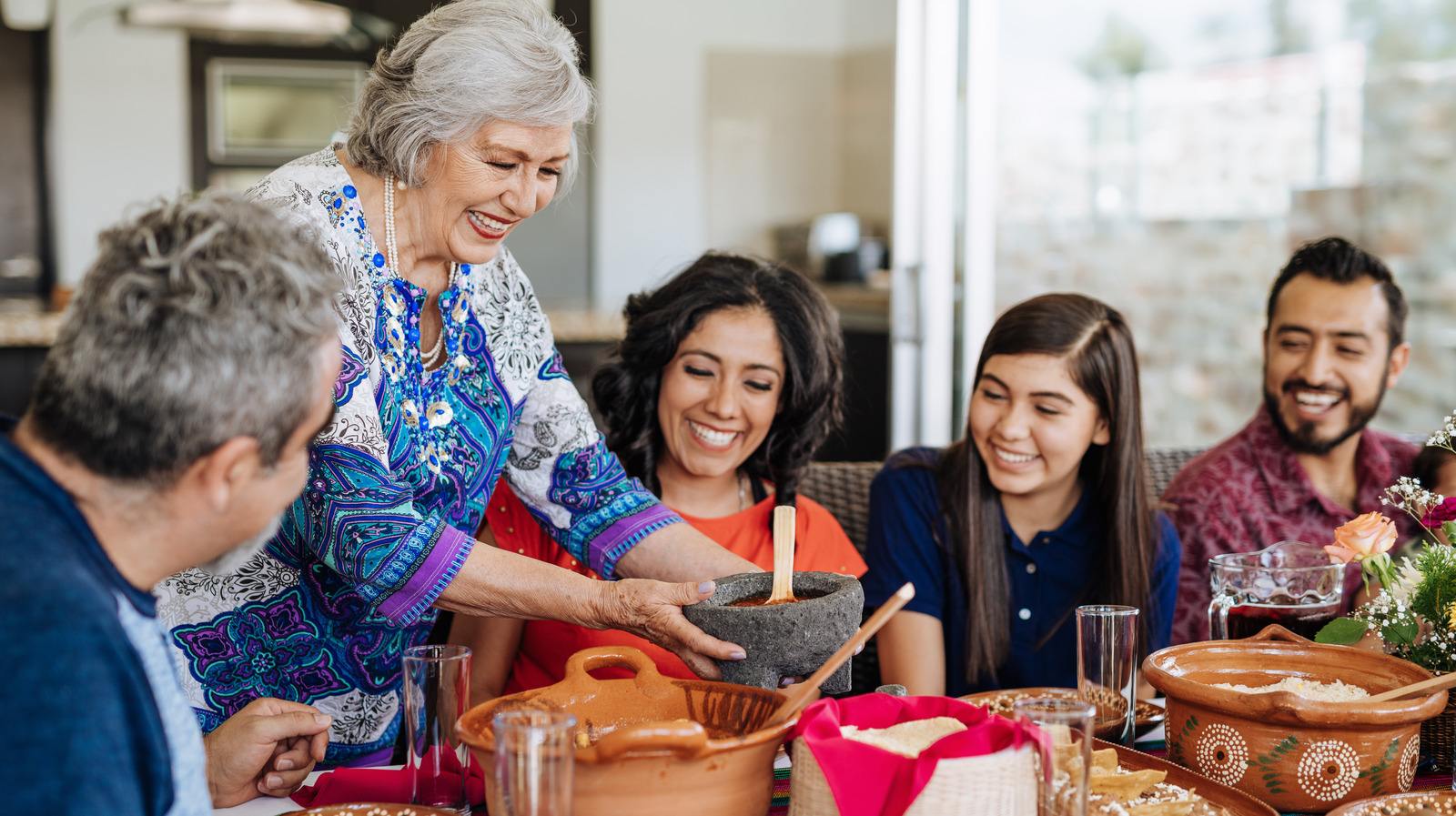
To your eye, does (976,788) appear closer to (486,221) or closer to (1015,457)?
(486,221)

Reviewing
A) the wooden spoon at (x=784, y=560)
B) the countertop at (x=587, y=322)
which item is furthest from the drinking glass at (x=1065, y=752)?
the countertop at (x=587, y=322)

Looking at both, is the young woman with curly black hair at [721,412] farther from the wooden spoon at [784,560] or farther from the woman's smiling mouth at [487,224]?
the wooden spoon at [784,560]

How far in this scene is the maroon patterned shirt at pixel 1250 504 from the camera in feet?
7.56

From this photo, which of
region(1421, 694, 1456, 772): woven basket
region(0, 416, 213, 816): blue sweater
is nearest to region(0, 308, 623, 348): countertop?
region(1421, 694, 1456, 772): woven basket

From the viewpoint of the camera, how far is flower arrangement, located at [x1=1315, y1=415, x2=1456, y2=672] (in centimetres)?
139

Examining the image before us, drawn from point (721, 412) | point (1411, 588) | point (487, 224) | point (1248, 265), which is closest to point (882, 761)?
point (1411, 588)

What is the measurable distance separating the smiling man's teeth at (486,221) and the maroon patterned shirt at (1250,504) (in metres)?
1.44

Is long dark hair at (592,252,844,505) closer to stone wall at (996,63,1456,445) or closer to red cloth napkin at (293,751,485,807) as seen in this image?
red cloth napkin at (293,751,485,807)

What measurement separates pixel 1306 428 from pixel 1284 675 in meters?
1.15

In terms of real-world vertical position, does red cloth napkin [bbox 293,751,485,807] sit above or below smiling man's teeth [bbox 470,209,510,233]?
below

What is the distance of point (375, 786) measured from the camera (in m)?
1.25

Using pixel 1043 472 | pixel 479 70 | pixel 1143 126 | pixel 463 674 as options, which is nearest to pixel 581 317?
pixel 1143 126

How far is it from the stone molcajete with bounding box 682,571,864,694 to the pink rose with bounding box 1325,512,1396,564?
61 cm

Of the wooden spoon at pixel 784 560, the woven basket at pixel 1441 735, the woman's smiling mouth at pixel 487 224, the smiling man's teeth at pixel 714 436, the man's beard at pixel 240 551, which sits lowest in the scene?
the woven basket at pixel 1441 735
